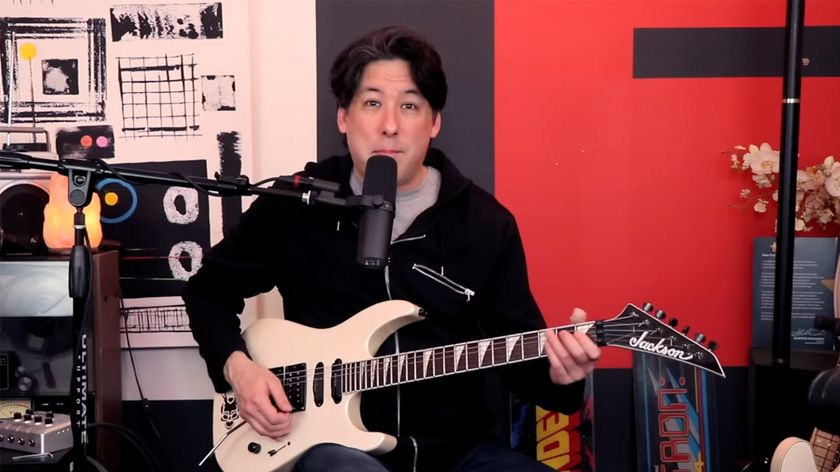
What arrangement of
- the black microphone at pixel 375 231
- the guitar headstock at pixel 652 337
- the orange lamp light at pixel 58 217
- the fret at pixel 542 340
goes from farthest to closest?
1. the orange lamp light at pixel 58 217
2. the fret at pixel 542 340
3. the guitar headstock at pixel 652 337
4. the black microphone at pixel 375 231

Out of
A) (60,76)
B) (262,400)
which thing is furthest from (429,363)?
(60,76)

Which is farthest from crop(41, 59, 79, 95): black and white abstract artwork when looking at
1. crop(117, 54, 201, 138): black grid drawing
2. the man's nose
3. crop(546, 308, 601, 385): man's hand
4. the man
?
crop(546, 308, 601, 385): man's hand

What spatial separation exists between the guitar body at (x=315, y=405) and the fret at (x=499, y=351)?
0.18 m

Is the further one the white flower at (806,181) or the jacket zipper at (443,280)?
the white flower at (806,181)

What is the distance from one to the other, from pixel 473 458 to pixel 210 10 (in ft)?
5.01

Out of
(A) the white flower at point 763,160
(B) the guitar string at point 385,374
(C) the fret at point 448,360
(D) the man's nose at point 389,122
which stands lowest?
(B) the guitar string at point 385,374

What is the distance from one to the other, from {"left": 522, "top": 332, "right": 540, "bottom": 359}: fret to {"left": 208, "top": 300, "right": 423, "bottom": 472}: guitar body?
239 mm

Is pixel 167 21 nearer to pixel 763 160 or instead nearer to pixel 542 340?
pixel 542 340

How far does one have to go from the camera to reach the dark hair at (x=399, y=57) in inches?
81.0

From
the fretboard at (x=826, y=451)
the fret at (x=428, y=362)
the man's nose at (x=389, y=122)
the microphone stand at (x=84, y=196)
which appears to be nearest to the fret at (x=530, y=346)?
the fret at (x=428, y=362)

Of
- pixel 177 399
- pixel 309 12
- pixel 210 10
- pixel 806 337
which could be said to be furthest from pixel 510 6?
pixel 177 399

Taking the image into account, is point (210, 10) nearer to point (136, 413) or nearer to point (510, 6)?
point (510, 6)

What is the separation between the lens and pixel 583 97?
2.53 meters

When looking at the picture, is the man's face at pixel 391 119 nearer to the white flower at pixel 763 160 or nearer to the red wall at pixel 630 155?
→ the red wall at pixel 630 155
